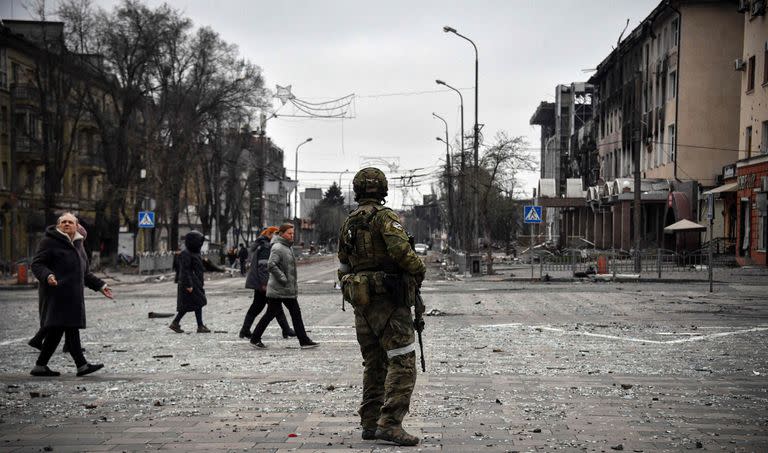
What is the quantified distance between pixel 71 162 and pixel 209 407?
54.9 meters

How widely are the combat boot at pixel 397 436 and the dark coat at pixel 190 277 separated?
8.51 metres

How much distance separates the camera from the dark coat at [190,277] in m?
13.8

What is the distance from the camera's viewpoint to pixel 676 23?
46.2 m

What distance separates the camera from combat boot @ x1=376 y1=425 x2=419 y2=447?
5.68m

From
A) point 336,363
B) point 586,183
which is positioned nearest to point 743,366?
point 336,363

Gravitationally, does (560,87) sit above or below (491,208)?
above

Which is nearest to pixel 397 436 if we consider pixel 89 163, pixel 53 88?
pixel 53 88

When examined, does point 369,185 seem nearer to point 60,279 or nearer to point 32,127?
point 60,279

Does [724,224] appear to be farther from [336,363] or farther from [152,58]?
[336,363]

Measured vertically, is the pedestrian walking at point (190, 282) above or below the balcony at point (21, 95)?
below

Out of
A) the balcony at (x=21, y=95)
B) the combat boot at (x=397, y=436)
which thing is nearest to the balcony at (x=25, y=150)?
the balcony at (x=21, y=95)

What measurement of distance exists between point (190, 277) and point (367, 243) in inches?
334

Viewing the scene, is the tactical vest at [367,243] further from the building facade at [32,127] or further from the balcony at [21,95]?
the balcony at [21,95]

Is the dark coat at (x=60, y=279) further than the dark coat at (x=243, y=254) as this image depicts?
No
